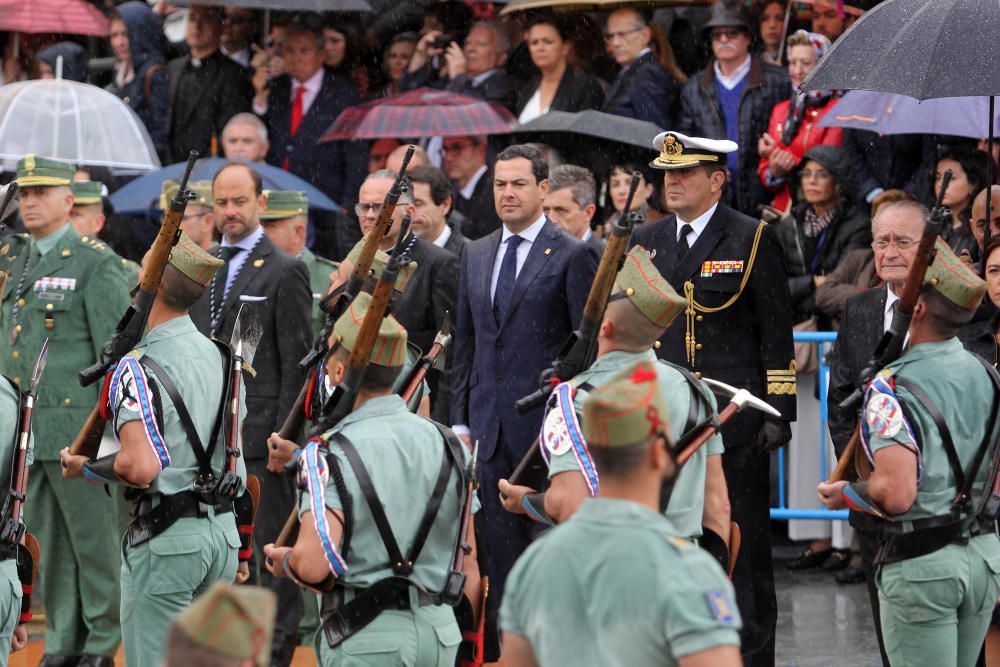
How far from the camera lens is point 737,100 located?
1124cm

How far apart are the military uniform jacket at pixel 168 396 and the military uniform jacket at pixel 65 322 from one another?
2.43 metres

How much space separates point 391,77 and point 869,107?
4267mm

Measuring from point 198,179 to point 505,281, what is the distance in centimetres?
365

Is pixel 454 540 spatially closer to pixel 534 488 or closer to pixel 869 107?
pixel 534 488

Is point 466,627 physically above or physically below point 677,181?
below

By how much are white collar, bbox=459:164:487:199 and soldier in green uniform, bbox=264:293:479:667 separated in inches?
229

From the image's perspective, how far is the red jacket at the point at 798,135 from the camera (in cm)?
1087

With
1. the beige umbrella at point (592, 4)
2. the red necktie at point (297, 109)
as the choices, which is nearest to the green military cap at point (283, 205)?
the red necktie at point (297, 109)

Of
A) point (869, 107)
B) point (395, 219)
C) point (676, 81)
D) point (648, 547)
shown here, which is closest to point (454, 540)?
point (648, 547)

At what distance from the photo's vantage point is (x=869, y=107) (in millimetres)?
9969

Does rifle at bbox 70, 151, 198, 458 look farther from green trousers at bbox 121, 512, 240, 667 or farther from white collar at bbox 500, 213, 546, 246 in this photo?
white collar at bbox 500, 213, 546, 246

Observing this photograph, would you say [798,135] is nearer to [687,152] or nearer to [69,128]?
[687,152]

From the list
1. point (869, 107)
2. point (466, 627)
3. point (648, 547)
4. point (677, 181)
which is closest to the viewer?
point (648, 547)

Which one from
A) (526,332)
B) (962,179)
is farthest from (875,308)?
(962,179)
